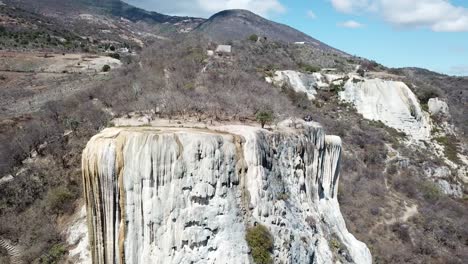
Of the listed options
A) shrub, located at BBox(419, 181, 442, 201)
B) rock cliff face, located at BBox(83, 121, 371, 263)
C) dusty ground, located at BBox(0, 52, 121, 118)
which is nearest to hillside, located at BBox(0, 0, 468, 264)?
rock cliff face, located at BBox(83, 121, 371, 263)

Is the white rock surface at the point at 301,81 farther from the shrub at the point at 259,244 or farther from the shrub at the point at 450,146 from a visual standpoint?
the shrub at the point at 259,244

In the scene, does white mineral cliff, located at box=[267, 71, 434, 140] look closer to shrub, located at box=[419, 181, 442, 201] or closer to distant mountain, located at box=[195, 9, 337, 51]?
shrub, located at box=[419, 181, 442, 201]

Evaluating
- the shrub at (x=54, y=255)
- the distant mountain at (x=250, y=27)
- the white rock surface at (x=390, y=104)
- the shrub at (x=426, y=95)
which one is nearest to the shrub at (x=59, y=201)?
the shrub at (x=54, y=255)

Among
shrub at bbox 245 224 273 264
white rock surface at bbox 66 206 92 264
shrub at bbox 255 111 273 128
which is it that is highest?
shrub at bbox 255 111 273 128

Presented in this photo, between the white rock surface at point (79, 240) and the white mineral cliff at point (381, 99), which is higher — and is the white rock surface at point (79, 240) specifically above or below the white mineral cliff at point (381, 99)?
below

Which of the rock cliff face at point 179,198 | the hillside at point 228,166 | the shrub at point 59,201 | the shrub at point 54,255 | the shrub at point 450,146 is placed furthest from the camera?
the shrub at point 450,146

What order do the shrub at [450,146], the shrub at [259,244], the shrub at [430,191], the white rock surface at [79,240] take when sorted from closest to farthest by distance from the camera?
1. the shrub at [259,244]
2. the white rock surface at [79,240]
3. the shrub at [430,191]
4. the shrub at [450,146]
